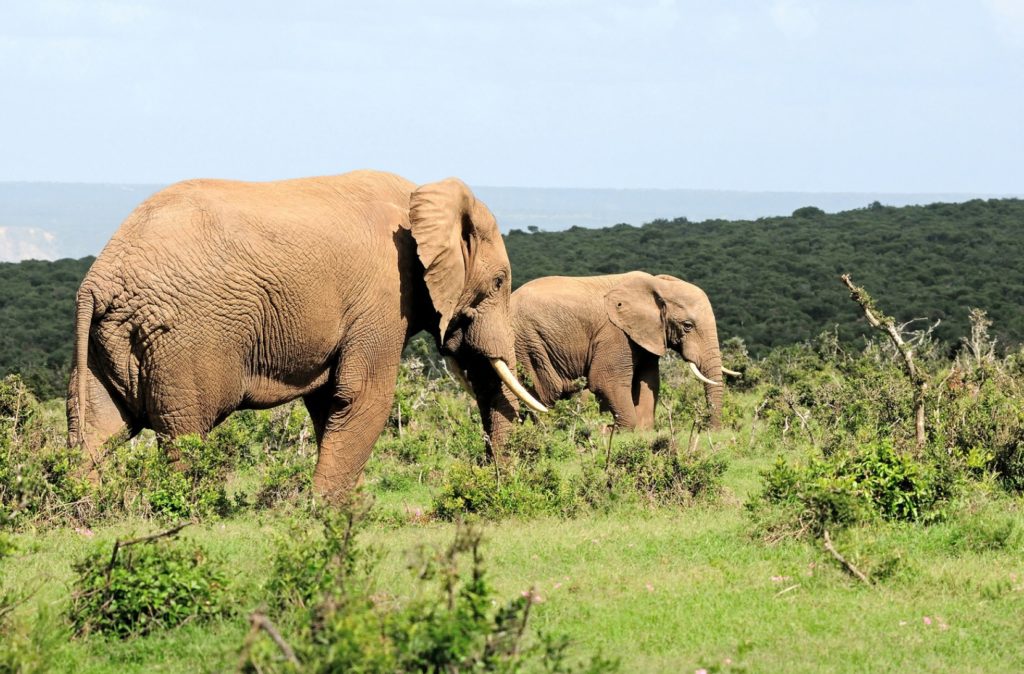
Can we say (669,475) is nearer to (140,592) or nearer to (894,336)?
(894,336)

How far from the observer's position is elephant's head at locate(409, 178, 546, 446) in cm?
952

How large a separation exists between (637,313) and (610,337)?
48 cm

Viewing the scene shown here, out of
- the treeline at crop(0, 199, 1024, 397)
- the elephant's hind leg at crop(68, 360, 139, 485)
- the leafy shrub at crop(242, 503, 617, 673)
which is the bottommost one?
the treeline at crop(0, 199, 1024, 397)

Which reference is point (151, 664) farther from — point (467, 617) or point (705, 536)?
point (705, 536)

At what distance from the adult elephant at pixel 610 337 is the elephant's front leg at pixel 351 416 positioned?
265 inches

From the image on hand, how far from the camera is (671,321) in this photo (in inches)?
689

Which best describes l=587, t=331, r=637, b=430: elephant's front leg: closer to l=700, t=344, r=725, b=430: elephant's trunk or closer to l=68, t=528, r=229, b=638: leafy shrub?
l=700, t=344, r=725, b=430: elephant's trunk

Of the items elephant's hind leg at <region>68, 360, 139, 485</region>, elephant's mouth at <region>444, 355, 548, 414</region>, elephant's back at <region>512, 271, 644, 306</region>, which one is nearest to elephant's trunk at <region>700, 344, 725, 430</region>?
elephant's back at <region>512, 271, 644, 306</region>

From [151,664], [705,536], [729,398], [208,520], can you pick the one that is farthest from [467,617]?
[729,398]

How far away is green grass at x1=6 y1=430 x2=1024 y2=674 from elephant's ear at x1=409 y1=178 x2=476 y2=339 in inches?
63.5

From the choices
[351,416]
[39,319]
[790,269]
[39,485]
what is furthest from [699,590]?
[790,269]

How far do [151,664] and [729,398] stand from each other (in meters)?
13.7

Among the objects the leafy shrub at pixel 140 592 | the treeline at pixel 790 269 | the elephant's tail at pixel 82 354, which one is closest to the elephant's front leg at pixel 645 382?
the elephant's tail at pixel 82 354

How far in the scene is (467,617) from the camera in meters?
4.93
